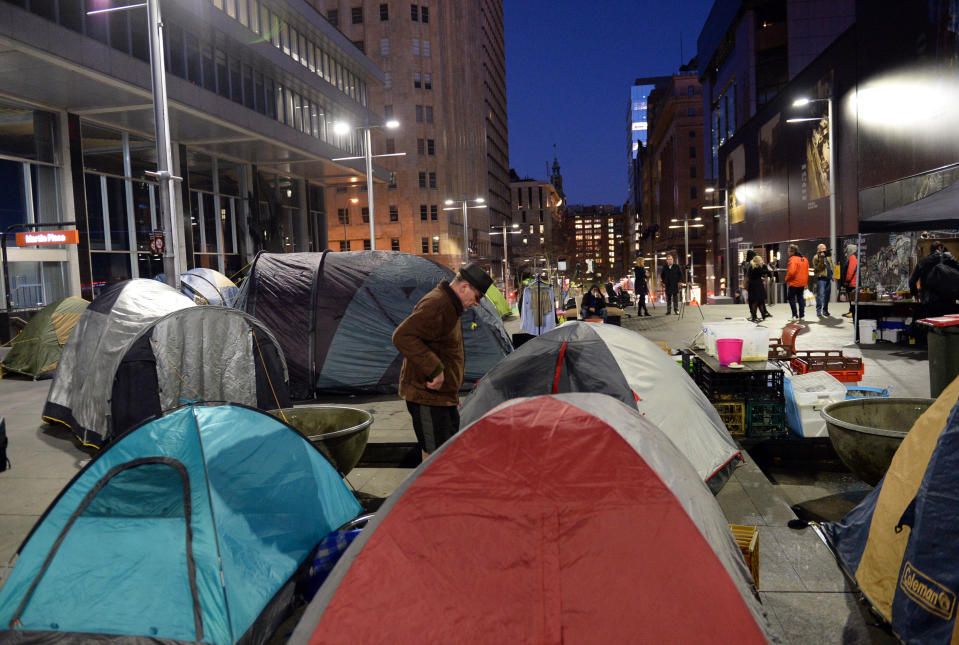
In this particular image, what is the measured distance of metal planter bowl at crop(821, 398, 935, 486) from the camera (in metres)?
5.05

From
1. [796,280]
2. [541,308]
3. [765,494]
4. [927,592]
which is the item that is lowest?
[765,494]

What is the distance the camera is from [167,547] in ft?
11.7

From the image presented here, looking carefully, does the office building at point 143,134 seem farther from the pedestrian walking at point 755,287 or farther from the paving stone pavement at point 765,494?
the pedestrian walking at point 755,287

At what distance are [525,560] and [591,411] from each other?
2.42ft

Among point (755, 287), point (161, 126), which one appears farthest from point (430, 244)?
point (161, 126)

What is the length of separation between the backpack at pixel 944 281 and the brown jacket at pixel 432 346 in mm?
9174

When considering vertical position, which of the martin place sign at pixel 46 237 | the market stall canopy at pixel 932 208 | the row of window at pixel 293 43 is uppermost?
the row of window at pixel 293 43

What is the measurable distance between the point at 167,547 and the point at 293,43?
40604 millimetres

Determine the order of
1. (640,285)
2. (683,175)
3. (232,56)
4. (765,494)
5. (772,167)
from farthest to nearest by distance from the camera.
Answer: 1. (683,175)
2. (772,167)
3. (232,56)
4. (640,285)
5. (765,494)

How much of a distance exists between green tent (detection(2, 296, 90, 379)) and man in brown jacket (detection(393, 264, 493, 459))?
11.4m

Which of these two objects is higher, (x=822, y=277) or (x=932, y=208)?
(x=932, y=208)

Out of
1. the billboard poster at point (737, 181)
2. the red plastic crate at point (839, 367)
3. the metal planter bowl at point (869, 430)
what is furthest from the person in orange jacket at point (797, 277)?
the billboard poster at point (737, 181)

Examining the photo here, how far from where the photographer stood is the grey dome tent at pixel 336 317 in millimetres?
10625

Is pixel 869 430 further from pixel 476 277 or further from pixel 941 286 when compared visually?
pixel 941 286
